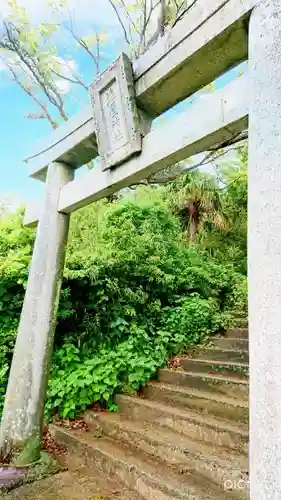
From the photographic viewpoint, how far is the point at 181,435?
146 inches

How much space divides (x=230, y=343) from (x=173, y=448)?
2328 mm

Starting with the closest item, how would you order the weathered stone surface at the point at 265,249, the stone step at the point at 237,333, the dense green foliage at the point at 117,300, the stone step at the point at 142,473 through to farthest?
1. the weathered stone surface at the point at 265,249
2. the stone step at the point at 142,473
3. the dense green foliage at the point at 117,300
4. the stone step at the point at 237,333

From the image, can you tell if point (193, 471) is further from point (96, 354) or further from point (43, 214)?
point (43, 214)

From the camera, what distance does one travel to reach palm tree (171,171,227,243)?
30.7 feet

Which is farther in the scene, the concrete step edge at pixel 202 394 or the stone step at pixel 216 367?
the stone step at pixel 216 367

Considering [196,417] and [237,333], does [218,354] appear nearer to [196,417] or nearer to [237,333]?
[237,333]

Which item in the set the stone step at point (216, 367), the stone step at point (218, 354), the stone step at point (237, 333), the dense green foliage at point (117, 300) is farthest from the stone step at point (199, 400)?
the stone step at point (237, 333)

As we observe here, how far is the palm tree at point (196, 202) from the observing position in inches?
368

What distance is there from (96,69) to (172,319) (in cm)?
729

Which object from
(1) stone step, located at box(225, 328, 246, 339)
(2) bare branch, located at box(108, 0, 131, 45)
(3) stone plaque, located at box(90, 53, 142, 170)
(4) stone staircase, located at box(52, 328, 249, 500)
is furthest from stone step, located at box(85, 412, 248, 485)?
(2) bare branch, located at box(108, 0, 131, 45)

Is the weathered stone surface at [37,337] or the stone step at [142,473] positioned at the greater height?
the weathered stone surface at [37,337]

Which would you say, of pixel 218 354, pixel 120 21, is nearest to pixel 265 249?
pixel 218 354

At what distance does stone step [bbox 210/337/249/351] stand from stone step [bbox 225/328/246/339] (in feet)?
0.58

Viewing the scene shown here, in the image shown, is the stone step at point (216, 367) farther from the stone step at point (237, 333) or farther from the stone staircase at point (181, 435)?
the stone step at point (237, 333)
